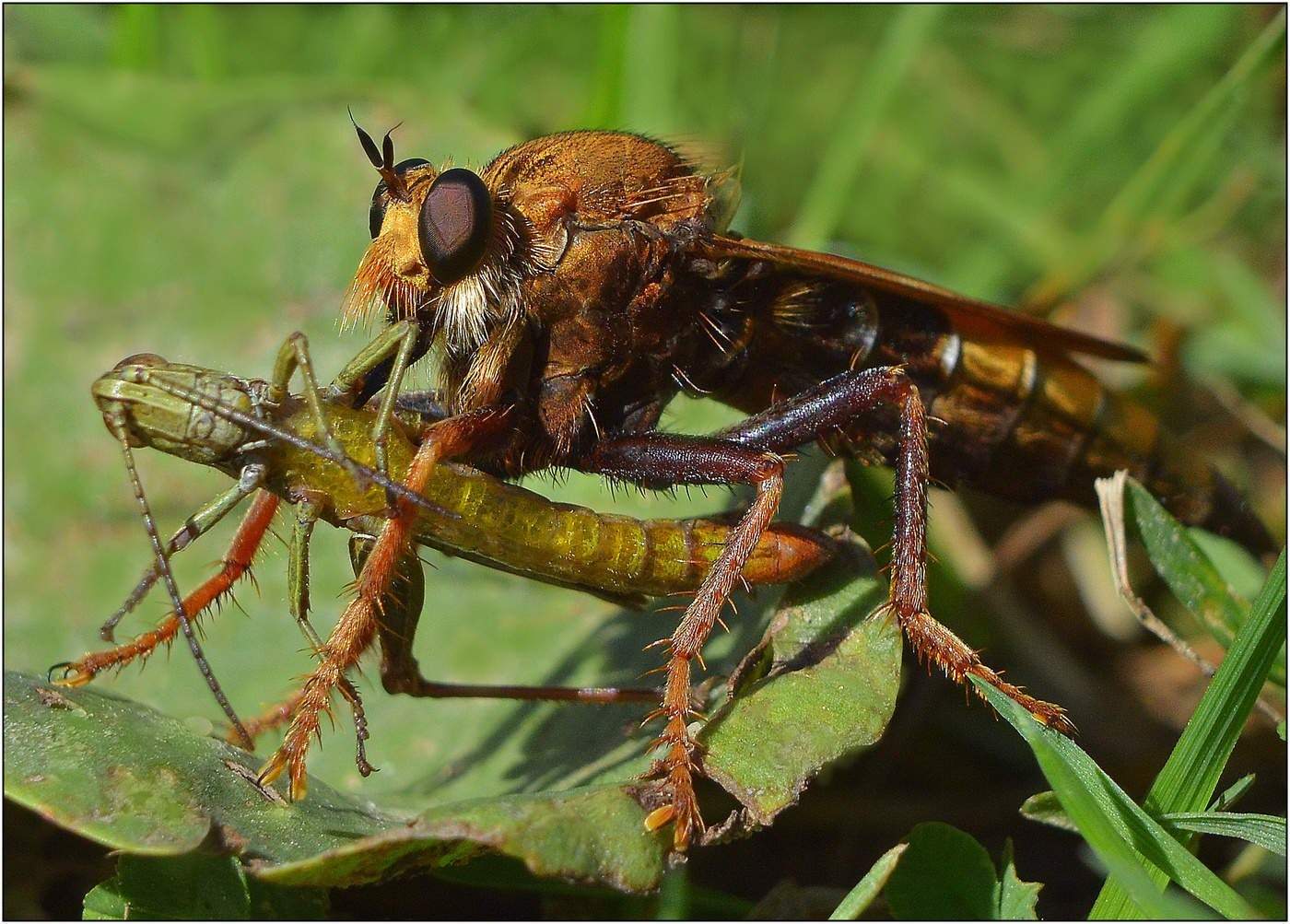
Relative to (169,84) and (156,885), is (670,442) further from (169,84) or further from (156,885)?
(169,84)

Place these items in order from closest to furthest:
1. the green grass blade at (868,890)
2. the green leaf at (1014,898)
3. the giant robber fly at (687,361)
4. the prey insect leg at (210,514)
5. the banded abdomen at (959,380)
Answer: the green grass blade at (868,890) < the green leaf at (1014,898) < the prey insect leg at (210,514) < the giant robber fly at (687,361) < the banded abdomen at (959,380)

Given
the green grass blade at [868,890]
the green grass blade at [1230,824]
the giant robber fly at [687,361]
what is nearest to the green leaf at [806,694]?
the giant robber fly at [687,361]

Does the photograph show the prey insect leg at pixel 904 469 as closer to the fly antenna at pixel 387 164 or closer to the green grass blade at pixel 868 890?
the green grass blade at pixel 868 890

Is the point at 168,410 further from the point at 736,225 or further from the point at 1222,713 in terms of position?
the point at 736,225

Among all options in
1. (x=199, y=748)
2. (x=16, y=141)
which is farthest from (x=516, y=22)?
(x=199, y=748)

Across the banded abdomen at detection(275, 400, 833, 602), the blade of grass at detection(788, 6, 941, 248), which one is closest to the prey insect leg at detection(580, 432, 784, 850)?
the banded abdomen at detection(275, 400, 833, 602)
